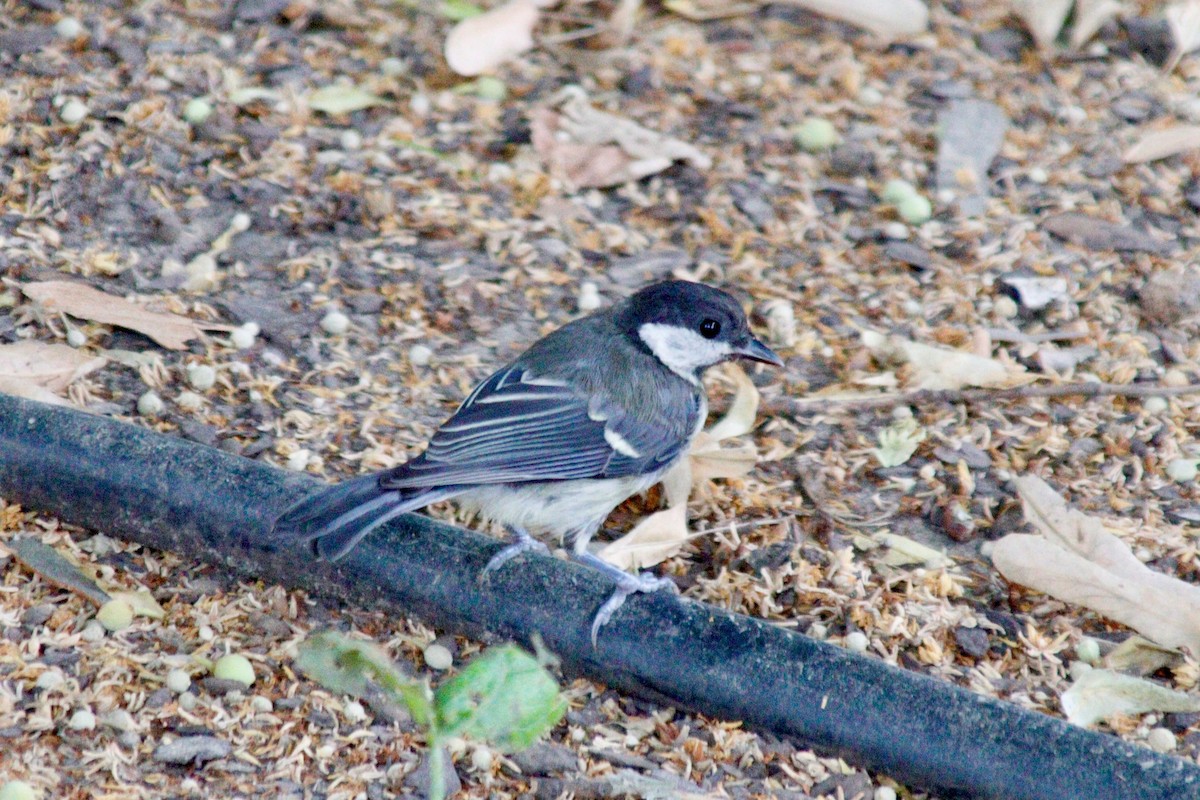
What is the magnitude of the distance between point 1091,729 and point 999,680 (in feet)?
0.83

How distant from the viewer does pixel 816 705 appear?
3078mm

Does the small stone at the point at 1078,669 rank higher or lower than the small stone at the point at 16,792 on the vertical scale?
higher

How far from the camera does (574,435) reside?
358 centimetres

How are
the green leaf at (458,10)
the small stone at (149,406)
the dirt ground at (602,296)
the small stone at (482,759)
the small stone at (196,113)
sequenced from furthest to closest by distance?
the green leaf at (458,10)
the small stone at (196,113)
the small stone at (149,406)
the dirt ground at (602,296)
the small stone at (482,759)

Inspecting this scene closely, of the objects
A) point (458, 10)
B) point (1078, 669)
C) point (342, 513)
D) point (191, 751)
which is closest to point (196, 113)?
point (458, 10)

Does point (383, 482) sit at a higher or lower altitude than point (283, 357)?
higher

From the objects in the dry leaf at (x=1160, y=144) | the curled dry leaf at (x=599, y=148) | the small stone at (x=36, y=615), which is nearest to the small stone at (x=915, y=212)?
the curled dry leaf at (x=599, y=148)

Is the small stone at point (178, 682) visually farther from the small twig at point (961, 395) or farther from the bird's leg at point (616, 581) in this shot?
the small twig at point (961, 395)

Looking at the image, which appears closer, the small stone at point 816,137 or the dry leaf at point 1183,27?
the small stone at point 816,137

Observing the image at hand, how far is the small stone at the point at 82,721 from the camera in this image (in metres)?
3.02

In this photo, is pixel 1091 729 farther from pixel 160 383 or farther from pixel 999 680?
pixel 160 383

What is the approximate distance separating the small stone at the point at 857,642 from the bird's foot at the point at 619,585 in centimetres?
43

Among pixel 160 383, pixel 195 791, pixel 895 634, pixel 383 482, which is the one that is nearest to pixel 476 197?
pixel 160 383

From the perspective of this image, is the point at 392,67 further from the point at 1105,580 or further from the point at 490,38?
the point at 1105,580
